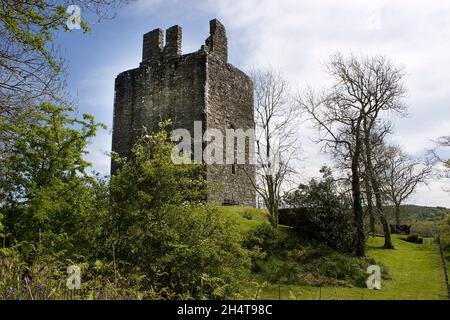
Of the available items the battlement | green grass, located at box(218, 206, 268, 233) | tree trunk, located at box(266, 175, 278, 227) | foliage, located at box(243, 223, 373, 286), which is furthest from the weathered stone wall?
foliage, located at box(243, 223, 373, 286)

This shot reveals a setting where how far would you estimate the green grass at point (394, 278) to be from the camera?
1099 cm

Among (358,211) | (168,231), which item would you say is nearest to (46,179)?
(168,231)

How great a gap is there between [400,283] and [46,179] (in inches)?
468

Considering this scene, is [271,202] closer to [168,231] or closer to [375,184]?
[375,184]

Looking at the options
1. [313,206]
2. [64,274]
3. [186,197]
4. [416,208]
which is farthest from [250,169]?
[416,208]

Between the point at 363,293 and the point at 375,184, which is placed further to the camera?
the point at 375,184

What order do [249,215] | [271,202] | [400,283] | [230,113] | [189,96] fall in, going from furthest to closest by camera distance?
[230,113] → [189,96] → [249,215] → [271,202] → [400,283]

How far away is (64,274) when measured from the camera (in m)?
6.07

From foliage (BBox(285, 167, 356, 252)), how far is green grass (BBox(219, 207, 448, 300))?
6.17 ft

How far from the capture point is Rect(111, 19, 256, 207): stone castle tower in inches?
748

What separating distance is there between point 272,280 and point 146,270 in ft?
21.2

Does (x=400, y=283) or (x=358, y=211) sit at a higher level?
(x=358, y=211)

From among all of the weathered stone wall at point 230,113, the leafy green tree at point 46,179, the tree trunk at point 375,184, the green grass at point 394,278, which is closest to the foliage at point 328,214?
the green grass at point 394,278

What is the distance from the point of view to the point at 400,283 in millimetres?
13555
